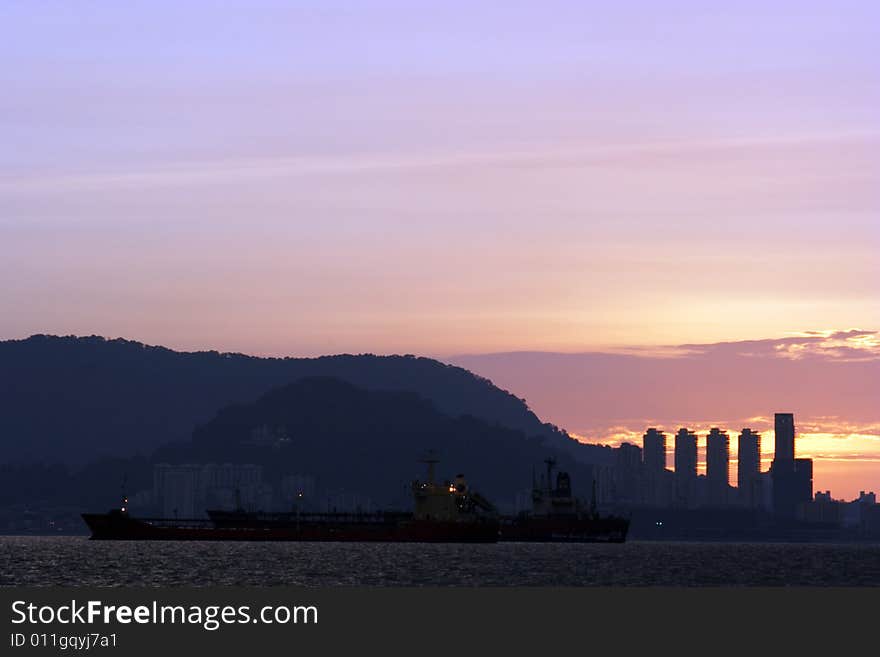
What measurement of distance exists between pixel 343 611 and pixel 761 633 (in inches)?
850

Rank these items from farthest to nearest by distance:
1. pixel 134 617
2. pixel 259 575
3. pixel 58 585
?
1. pixel 259 575
2. pixel 58 585
3. pixel 134 617

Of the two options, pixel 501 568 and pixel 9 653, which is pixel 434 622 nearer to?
pixel 9 653

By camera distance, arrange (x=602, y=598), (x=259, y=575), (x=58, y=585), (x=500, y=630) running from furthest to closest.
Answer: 1. (x=259, y=575)
2. (x=58, y=585)
3. (x=602, y=598)
4. (x=500, y=630)

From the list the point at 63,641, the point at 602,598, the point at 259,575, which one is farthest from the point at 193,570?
the point at 63,641

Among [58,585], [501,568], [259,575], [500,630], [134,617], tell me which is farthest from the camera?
[501,568]

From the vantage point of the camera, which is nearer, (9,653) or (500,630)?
(9,653)

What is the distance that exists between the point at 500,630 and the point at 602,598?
25.3 m

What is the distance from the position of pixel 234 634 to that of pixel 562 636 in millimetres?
17065

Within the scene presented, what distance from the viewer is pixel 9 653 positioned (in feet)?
224

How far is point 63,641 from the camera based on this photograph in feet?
230

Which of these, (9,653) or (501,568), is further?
(501,568)

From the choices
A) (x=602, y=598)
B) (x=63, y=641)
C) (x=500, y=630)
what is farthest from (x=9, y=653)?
(x=602, y=598)

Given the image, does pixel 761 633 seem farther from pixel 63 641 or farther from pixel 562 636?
pixel 63 641

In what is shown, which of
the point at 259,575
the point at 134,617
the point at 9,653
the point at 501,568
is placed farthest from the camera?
the point at 501,568
